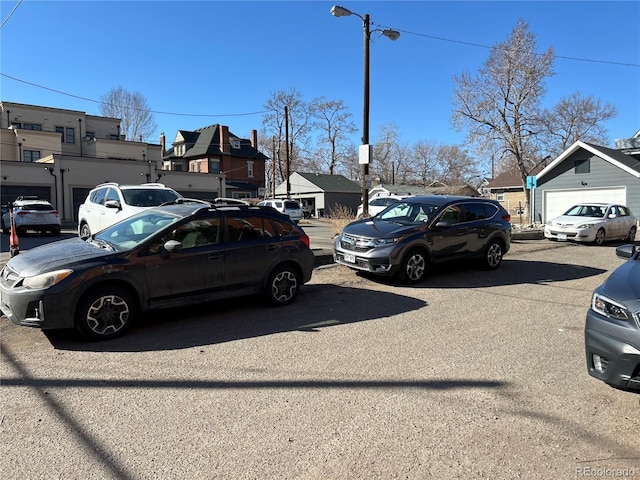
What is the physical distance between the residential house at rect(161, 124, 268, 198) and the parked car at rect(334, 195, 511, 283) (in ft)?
152

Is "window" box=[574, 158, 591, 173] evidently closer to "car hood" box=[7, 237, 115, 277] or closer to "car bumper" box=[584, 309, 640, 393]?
"car bumper" box=[584, 309, 640, 393]

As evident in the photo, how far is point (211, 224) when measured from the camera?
20.6 feet

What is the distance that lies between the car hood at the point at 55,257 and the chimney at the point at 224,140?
175 ft

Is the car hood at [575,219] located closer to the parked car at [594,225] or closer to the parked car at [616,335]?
the parked car at [594,225]

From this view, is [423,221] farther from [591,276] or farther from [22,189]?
[22,189]

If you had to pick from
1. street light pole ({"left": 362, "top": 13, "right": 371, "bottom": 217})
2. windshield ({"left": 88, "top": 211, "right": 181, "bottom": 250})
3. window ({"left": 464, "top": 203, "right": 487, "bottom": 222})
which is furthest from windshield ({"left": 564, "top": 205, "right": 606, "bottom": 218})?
windshield ({"left": 88, "top": 211, "right": 181, "bottom": 250})

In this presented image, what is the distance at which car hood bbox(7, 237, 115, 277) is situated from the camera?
4.96 m

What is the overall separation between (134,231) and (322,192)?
143ft

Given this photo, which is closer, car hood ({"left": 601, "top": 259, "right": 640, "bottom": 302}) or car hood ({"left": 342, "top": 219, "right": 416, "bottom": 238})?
Result: car hood ({"left": 601, "top": 259, "right": 640, "bottom": 302})

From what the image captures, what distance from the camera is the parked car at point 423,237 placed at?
27.4 feet

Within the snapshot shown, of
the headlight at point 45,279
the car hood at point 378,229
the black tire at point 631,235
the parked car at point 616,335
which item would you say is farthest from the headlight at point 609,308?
the black tire at point 631,235

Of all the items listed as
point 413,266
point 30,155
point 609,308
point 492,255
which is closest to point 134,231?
point 413,266

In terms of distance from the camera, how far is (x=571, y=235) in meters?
15.7

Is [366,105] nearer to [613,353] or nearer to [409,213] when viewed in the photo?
[409,213]
